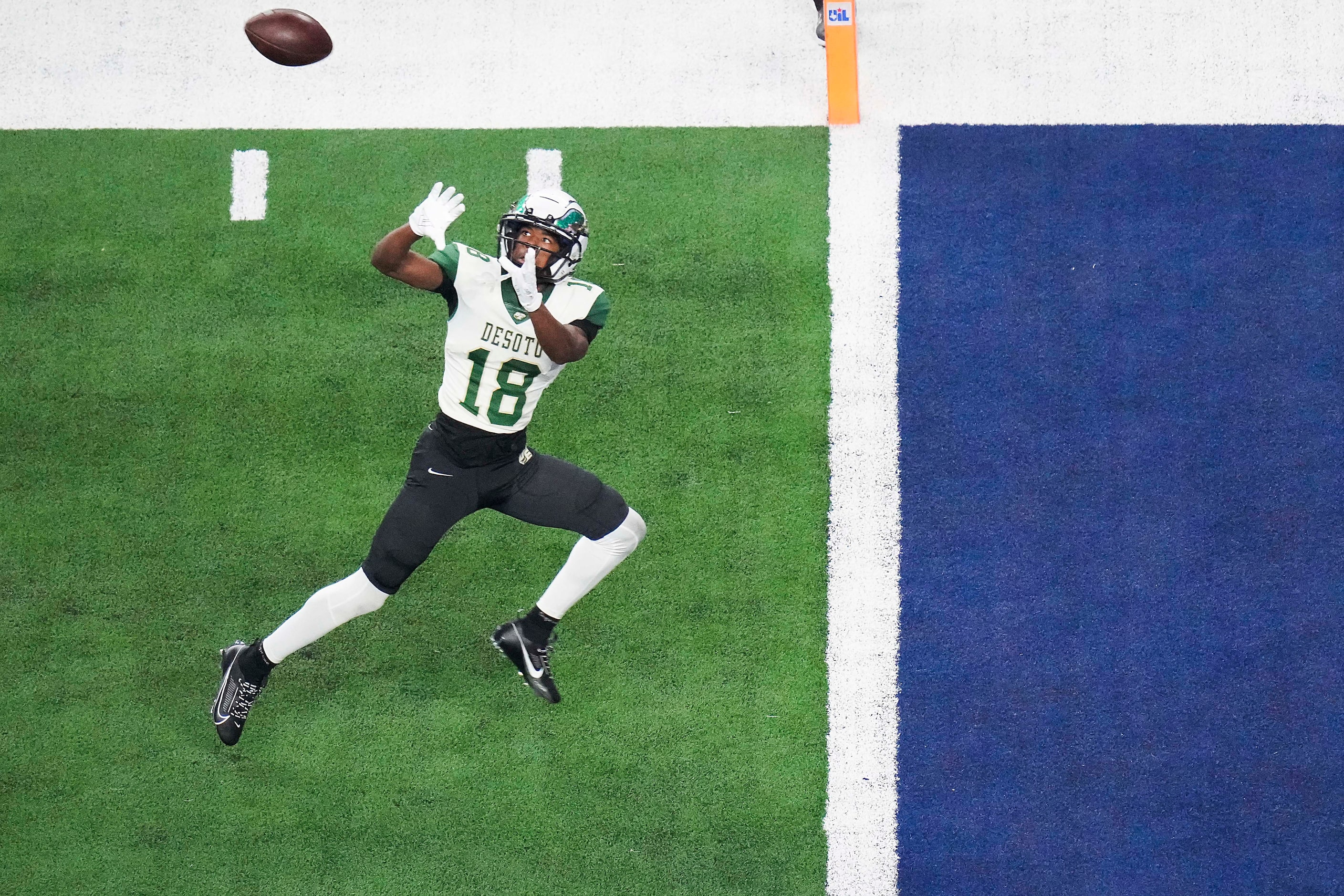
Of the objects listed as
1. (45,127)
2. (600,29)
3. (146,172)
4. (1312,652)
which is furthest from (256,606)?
(1312,652)

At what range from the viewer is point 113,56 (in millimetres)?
6270

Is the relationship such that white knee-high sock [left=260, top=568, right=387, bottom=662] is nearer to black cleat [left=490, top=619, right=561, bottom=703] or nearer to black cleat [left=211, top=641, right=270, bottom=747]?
black cleat [left=211, top=641, right=270, bottom=747]

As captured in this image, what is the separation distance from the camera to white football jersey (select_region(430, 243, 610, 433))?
4.61 meters

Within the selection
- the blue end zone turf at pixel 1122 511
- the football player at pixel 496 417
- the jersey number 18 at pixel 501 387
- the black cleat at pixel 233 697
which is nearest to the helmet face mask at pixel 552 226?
the football player at pixel 496 417

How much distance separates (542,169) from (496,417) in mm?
1792

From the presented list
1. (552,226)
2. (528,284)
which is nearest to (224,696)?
(528,284)

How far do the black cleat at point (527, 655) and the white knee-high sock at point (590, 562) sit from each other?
0.66 ft

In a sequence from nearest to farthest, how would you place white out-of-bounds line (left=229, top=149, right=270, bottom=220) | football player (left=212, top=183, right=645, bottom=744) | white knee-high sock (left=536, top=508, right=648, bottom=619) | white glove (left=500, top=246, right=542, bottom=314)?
white glove (left=500, top=246, right=542, bottom=314) < football player (left=212, top=183, right=645, bottom=744) < white knee-high sock (left=536, top=508, right=648, bottom=619) < white out-of-bounds line (left=229, top=149, right=270, bottom=220)

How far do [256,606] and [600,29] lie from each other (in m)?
3.15

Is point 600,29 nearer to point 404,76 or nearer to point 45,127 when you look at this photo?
point 404,76

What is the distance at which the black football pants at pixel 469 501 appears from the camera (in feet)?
15.7

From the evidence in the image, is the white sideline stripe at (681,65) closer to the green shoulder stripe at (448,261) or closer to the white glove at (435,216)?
the green shoulder stripe at (448,261)

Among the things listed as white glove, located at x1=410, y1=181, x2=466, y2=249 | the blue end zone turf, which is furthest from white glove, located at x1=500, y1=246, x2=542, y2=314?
the blue end zone turf

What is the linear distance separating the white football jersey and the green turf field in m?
1.05
